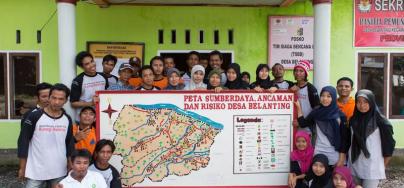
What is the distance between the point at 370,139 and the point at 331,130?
1.27 ft

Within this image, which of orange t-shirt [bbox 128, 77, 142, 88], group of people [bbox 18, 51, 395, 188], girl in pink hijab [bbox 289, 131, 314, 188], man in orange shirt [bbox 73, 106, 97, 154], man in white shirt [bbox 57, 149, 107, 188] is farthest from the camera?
orange t-shirt [bbox 128, 77, 142, 88]

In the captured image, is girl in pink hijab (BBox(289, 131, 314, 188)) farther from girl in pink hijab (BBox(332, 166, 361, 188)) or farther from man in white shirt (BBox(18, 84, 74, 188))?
man in white shirt (BBox(18, 84, 74, 188))

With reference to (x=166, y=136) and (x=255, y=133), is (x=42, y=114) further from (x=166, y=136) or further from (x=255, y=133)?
(x=255, y=133)

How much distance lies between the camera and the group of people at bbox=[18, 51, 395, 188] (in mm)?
4004

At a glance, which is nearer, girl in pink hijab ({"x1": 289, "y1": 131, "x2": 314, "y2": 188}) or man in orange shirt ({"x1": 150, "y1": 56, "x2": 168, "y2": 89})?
girl in pink hijab ({"x1": 289, "y1": 131, "x2": 314, "y2": 188})

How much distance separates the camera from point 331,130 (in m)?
4.38

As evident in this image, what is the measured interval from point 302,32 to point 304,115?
10.9ft

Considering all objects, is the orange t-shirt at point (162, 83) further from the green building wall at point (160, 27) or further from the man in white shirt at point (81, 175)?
the green building wall at point (160, 27)

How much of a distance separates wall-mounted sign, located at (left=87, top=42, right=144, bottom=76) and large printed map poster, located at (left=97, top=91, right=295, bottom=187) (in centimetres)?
333

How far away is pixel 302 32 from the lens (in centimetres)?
780

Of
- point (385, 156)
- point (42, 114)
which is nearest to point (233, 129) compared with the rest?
point (385, 156)

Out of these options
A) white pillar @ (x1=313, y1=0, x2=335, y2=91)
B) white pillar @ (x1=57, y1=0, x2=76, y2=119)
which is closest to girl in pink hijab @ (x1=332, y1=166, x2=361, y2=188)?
white pillar @ (x1=313, y1=0, x2=335, y2=91)

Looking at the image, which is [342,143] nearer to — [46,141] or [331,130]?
[331,130]

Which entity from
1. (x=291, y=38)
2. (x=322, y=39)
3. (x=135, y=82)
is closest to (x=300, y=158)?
(x=322, y=39)
